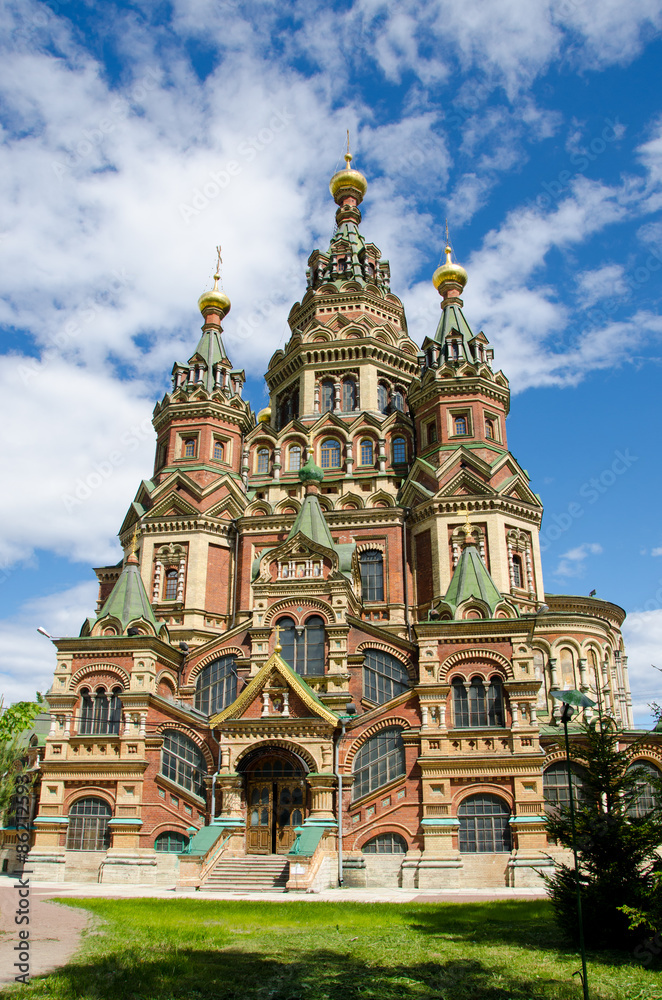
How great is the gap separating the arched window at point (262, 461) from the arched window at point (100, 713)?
1415 cm

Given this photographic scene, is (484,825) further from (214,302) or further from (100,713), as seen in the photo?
(214,302)

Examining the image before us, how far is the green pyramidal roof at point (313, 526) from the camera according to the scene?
30.3 meters

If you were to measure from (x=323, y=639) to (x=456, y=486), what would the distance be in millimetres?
9410

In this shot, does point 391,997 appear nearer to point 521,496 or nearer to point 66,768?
point 66,768

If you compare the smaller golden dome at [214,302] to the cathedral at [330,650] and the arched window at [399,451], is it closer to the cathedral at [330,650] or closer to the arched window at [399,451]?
the cathedral at [330,650]

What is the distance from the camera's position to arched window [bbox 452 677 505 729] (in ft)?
84.2

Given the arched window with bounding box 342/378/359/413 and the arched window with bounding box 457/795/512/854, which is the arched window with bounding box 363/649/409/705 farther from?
the arched window with bounding box 342/378/359/413

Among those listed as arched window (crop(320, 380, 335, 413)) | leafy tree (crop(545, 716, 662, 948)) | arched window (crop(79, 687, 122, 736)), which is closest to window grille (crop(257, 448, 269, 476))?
arched window (crop(320, 380, 335, 413))

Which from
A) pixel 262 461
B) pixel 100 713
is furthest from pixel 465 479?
pixel 100 713

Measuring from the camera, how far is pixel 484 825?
24.5m

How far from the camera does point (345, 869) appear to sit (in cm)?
2408

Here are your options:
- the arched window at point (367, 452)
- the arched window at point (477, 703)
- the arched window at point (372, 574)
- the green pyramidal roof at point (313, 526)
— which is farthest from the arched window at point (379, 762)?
the arched window at point (367, 452)

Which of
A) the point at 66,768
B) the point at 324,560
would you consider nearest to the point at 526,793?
the point at 324,560

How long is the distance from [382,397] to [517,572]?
40.1 ft
